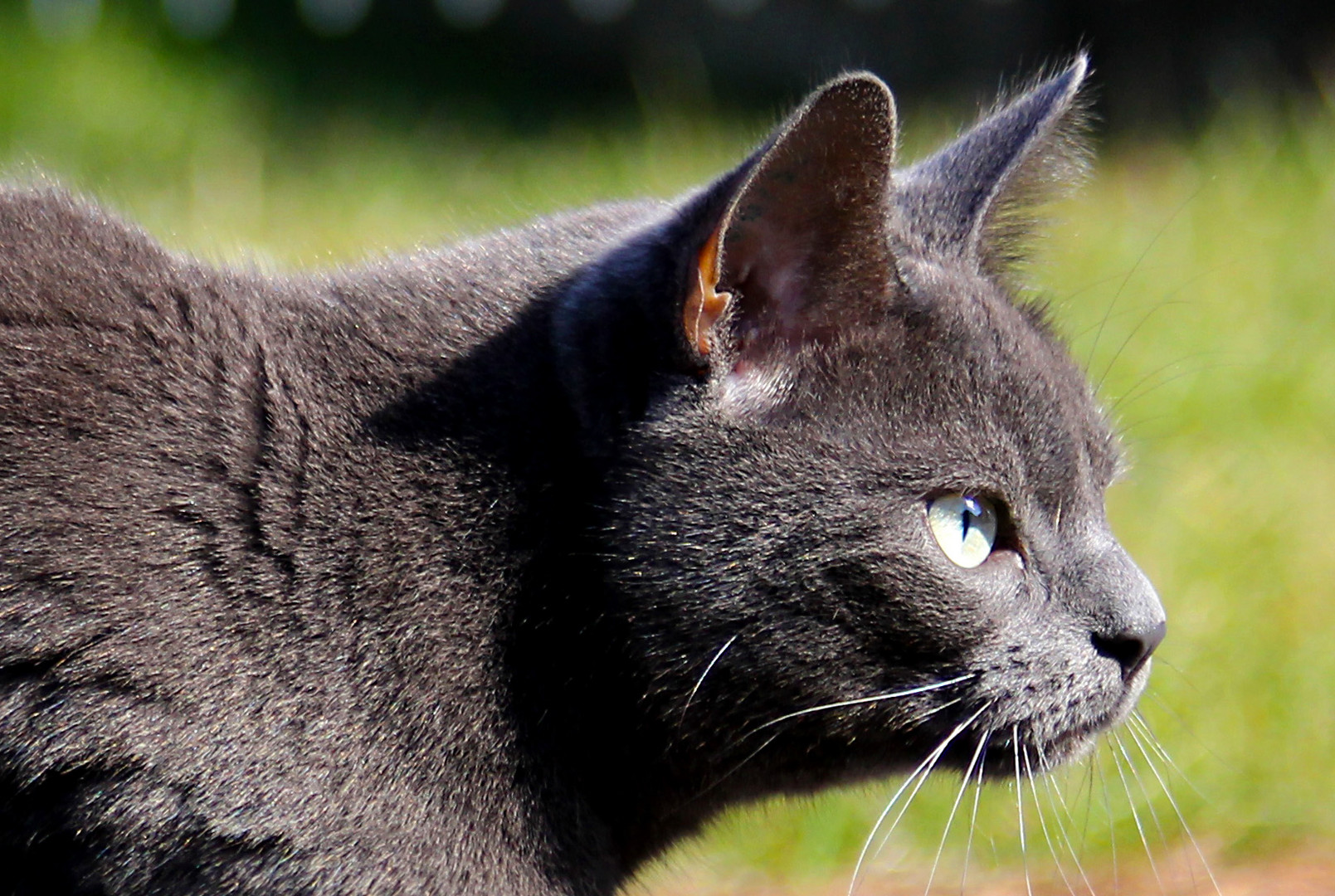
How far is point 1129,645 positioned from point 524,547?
0.73 meters

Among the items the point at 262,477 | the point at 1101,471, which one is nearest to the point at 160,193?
the point at 262,477

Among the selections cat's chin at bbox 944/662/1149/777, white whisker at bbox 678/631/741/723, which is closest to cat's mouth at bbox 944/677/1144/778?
cat's chin at bbox 944/662/1149/777

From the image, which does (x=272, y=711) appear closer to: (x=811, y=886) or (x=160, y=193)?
(x=811, y=886)

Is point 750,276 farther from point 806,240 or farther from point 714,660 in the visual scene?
point 714,660

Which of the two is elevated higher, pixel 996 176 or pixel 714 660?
pixel 996 176

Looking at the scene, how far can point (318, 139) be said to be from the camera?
4793 mm

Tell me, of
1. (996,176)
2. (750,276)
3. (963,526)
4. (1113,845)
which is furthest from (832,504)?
(1113,845)

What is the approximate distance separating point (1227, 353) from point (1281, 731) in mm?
1469

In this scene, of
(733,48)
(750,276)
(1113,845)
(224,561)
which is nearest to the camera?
(224,561)

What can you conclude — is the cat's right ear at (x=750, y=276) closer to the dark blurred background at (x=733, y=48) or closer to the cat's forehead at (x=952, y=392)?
the cat's forehead at (x=952, y=392)

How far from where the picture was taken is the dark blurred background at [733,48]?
5211mm

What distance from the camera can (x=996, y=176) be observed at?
6.18ft

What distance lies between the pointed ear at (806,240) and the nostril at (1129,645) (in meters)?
0.47

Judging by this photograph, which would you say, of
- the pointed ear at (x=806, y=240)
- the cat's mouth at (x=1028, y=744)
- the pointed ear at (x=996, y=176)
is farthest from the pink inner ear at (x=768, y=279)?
the cat's mouth at (x=1028, y=744)
